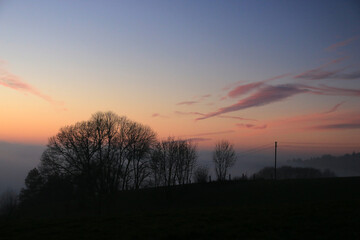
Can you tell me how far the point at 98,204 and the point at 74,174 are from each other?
34.4 feet

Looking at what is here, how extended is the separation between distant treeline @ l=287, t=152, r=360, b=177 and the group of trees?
4428 inches

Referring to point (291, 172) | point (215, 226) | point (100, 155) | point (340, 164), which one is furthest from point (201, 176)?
point (340, 164)

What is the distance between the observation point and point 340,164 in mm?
167125

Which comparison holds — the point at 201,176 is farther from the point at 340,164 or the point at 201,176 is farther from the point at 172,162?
the point at 340,164

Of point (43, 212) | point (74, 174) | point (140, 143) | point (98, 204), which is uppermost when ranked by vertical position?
point (140, 143)

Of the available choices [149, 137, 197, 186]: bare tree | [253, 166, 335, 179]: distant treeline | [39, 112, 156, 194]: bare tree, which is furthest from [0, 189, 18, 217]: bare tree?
[253, 166, 335, 179]: distant treeline

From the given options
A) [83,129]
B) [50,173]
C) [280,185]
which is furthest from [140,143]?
[280,185]

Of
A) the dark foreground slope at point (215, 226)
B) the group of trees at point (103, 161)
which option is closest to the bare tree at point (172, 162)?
the group of trees at point (103, 161)

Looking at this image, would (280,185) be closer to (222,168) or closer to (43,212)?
(43,212)

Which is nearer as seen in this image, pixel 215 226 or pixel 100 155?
pixel 215 226

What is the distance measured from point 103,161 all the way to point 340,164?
560ft

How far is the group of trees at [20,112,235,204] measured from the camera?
41.0 metres

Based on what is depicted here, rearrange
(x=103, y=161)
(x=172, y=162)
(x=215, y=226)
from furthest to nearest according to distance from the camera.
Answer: (x=172, y=162) → (x=103, y=161) → (x=215, y=226)

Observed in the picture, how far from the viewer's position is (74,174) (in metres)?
43.5
